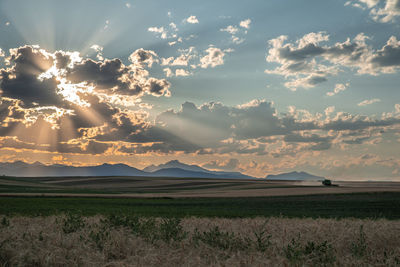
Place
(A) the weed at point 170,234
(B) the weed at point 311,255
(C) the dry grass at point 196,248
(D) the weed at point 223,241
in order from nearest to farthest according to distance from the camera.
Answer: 1. (C) the dry grass at point 196,248
2. (B) the weed at point 311,255
3. (D) the weed at point 223,241
4. (A) the weed at point 170,234

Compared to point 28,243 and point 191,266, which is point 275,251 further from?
point 28,243

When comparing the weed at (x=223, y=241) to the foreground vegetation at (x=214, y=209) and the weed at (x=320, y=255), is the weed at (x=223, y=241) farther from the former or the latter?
the foreground vegetation at (x=214, y=209)

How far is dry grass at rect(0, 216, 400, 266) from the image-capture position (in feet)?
33.2

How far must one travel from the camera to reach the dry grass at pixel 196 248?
1012cm

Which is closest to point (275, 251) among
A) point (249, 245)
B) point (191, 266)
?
point (249, 245)

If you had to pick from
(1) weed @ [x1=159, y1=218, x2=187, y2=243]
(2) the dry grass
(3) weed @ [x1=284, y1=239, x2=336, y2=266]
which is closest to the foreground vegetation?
(1) weed @ [x1=159, y1=218, x2=187, y2=243]

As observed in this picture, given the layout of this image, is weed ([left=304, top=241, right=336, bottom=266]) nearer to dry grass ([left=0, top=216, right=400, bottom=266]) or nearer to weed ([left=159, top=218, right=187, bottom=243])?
dry grass ([left=0, top=216, right=400, bottom=266])

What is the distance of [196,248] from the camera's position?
39.4 ft

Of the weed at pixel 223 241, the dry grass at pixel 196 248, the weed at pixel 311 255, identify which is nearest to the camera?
the dry grass at pixel 196 248

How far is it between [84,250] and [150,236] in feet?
8.96

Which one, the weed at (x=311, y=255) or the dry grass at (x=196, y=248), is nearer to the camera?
the dry grass at (x=196, y=248)

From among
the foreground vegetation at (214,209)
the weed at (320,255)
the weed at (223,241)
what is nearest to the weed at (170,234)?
the weed at (223,241)

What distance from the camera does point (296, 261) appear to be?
9922 millimetres

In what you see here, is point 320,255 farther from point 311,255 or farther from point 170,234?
point 170,234
